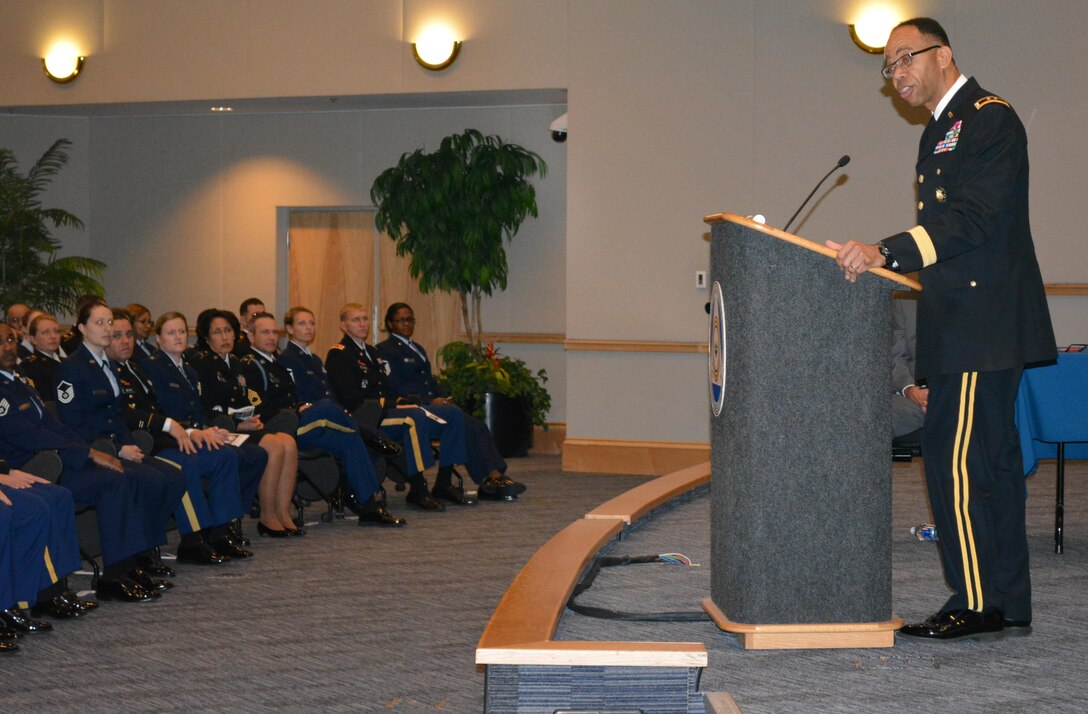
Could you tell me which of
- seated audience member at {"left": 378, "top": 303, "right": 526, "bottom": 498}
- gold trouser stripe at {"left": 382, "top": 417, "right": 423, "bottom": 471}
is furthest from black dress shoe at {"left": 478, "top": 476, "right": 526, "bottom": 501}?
gold trouser stripe at {"left": 382, "top": 417, "right": 423, "bottom": 471}

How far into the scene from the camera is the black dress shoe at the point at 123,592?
4.47 metres

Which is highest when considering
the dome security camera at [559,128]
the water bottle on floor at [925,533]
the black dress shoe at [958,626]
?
the dome security camera at [559,128]

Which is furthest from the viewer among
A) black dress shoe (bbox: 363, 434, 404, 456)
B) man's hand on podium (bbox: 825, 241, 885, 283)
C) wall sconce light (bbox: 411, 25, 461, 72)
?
wall sconce light (bbox: 411, 25, 461, 72)

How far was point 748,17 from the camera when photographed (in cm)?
827

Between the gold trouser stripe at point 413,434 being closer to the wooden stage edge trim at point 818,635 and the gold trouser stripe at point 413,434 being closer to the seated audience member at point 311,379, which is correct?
the seated audience member at point 311,379

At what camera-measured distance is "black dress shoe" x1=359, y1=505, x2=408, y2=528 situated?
6.25 metres

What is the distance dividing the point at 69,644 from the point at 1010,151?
3163 millimetres

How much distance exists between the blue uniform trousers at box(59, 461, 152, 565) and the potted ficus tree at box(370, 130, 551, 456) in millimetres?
4523

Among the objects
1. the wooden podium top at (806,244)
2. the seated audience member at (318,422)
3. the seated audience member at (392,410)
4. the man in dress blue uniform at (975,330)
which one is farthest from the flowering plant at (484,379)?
the wooden podium top at (806,244)

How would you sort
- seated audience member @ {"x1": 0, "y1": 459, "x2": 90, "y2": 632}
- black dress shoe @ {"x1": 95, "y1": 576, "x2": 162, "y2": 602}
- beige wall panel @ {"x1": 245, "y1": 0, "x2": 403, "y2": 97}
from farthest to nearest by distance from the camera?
1. beige wall panel @ {"x1": 245, "y1": 0, "x2": 403, "y2": 97}
2. black dress shoe @ {"x1": 95, "y1": 576, "x2": 162, "y2": 602}
3. seated audience member @ {"x1": 0, "y1": 459, "x2": 90, "y2": 632}

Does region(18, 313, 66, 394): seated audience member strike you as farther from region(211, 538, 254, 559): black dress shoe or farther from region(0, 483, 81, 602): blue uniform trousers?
region(0, 483, 81, 602): blue uniform trousers

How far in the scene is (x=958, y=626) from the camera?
3277 millimetres

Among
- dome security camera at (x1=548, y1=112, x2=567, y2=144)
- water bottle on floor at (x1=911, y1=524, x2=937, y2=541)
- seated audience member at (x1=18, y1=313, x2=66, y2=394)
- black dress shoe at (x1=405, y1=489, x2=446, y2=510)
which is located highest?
dome security camera at (x1=548, y1=112, x2=567, y2=144)

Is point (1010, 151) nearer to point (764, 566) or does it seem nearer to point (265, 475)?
point (764, 566)
